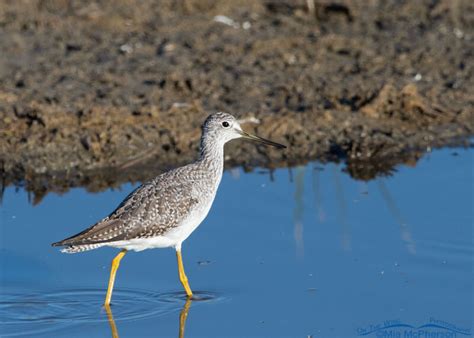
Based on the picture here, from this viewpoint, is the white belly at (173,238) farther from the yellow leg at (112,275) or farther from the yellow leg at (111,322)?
the yellow leg at (111,322)

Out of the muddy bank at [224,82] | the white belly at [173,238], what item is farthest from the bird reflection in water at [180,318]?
the muddy bank at [224,82]

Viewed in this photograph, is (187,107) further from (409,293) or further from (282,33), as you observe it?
(409,293)

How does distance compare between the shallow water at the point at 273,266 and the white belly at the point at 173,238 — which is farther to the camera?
the white belly at the point at 173,238

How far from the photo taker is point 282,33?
13.6 meters

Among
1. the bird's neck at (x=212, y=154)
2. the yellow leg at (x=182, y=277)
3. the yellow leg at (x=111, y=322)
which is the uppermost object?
the bird's neck at (x=212, y=154)

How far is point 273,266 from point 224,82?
431cm

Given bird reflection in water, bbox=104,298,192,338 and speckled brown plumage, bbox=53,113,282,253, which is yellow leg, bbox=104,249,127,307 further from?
speckled brown plumage, bbox=53,113,282,253

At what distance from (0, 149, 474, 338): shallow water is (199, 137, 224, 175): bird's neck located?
29.3 inches

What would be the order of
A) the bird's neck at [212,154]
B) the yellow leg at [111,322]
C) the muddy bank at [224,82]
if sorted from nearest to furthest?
1. the yellow leg at [111,322]
2. the bird's neck at [212,154]
3. the muddy bank at [224,82]

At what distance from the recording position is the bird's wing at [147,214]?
7898mm

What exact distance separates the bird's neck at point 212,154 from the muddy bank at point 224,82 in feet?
6.55

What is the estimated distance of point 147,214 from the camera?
26.6 ft

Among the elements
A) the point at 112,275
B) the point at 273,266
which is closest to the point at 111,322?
the point at 112,275

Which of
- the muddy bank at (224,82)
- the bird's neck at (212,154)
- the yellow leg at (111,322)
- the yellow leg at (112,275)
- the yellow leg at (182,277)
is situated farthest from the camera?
the muddy bank at (224,82)
